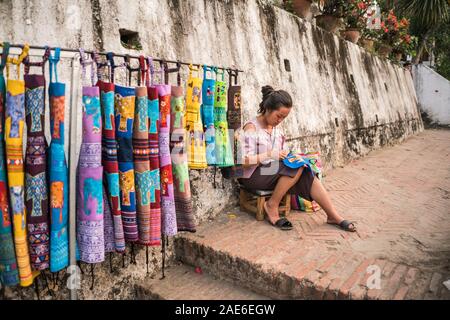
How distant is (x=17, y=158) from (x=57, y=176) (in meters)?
0.23

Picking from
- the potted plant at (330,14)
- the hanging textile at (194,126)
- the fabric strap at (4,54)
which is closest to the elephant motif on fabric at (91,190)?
the fabric strap at (4,54)

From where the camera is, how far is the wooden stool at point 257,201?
3.54 metres

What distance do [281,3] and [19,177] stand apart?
5.59 m

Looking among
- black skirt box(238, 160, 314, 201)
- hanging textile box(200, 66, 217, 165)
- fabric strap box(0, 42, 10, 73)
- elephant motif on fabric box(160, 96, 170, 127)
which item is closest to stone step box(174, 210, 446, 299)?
black skirt box(238, 160, 314, 201)

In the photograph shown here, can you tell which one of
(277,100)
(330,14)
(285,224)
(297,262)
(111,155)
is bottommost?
(297,262)

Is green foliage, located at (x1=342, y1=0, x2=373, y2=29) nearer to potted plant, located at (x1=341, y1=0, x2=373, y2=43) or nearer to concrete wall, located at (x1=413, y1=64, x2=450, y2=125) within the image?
potted plant, located at (x1=341, y1=0, x2=373, y2=43)

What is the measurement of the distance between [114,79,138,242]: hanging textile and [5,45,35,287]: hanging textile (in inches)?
22.2

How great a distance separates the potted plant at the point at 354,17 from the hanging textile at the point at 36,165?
6596 millimetres

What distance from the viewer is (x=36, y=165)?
1938 millimetres

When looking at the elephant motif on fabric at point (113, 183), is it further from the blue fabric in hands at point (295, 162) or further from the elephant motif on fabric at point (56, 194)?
the blue fabric in hands at point (295, 162)

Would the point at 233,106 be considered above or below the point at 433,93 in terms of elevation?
below

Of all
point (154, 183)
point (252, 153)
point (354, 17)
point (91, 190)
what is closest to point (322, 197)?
point (252, 153)

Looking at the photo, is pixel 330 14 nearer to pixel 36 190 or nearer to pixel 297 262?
pixel 297 262
